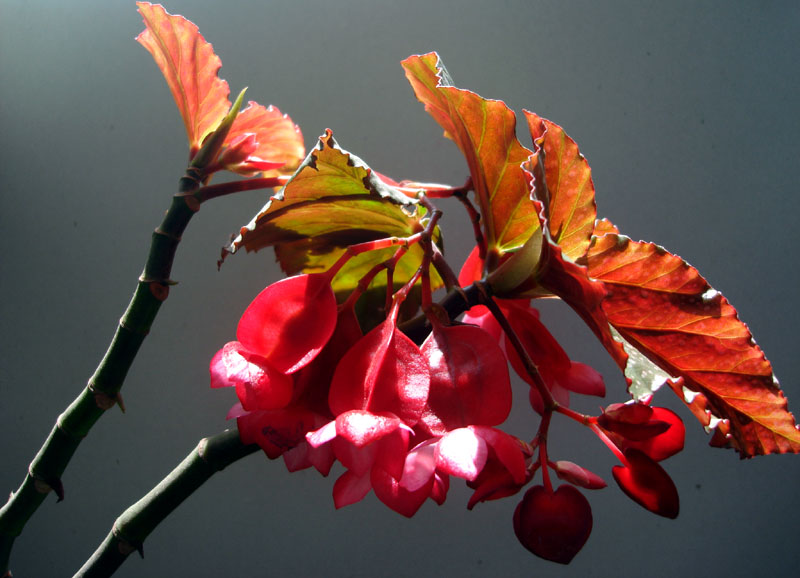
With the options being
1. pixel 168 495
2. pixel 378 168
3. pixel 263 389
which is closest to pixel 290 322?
pixel 263 389

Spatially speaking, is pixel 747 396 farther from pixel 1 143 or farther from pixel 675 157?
pixel 1 143

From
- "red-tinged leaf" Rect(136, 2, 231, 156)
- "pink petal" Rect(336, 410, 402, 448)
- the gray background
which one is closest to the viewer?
"pink petal" Rect(336, 410, 402, 448)

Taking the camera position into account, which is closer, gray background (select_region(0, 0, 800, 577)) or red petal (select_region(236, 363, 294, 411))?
red petal (select_region(236, 363, 294, 411))

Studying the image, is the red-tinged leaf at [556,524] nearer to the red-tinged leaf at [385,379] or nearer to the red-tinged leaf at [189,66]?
the red-tinged leaf at [385,379]

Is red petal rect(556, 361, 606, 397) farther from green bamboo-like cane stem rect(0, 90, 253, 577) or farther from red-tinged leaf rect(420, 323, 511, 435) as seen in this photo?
green bamboo-like cane stem rect(0, 90, 253, 577)

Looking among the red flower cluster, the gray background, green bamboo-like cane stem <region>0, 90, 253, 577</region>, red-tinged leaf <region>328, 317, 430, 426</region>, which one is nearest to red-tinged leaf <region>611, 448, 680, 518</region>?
the red flower cluster

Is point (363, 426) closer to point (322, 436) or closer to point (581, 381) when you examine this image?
point (322, 436)

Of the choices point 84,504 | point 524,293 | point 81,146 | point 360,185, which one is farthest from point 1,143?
point 524,293
